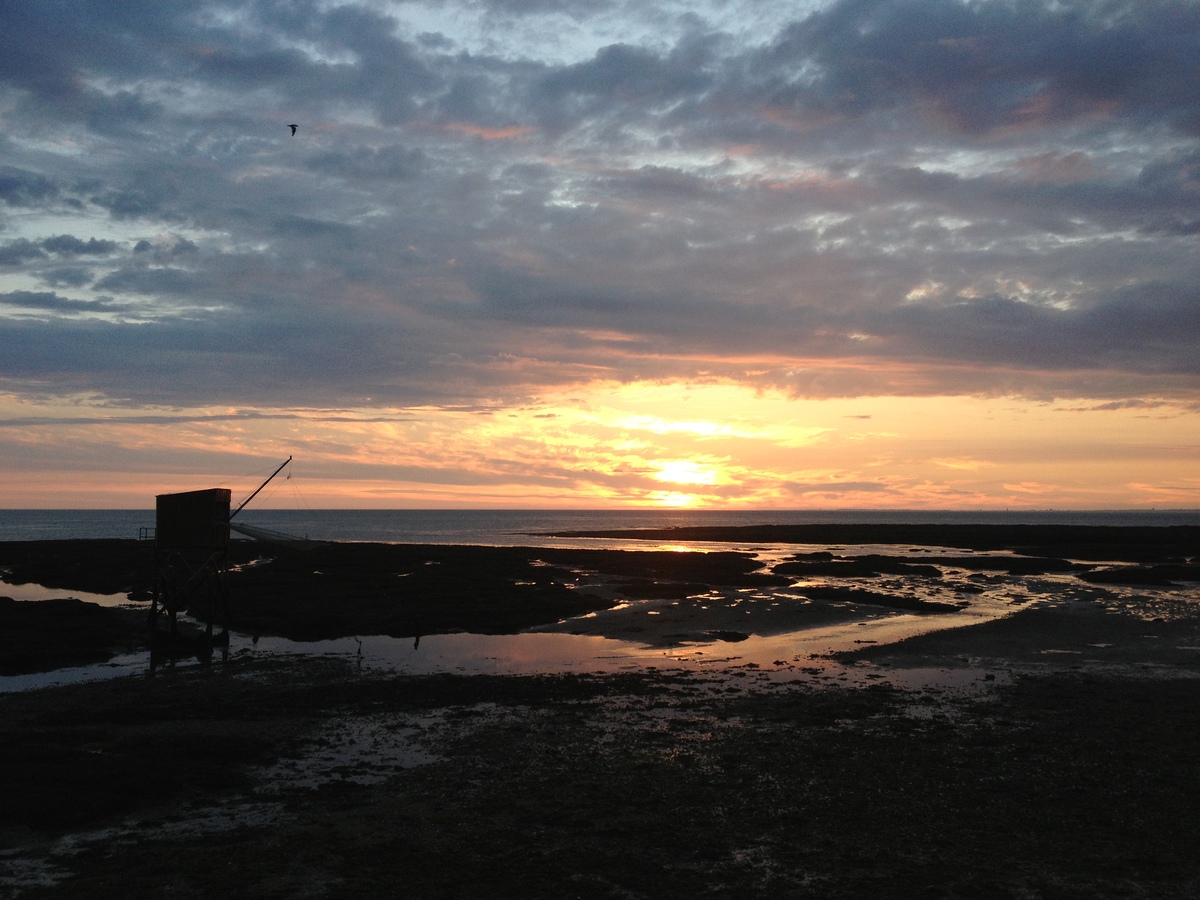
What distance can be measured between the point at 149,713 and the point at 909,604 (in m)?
38.9

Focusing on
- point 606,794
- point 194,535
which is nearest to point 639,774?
point 606,794

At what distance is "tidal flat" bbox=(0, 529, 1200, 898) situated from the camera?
40.4 feet

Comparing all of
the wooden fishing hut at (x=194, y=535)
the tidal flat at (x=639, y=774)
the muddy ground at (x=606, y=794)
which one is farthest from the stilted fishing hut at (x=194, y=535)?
the muddy ground at (x=606, y=794)

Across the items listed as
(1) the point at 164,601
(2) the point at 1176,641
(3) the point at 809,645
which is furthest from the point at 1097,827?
(1) the point at 164,601

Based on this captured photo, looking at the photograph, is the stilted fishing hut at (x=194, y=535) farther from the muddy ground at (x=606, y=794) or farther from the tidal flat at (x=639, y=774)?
the muddy ground at (x=606, y=794)

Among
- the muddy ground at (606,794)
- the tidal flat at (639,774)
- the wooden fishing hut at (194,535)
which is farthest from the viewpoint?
the wooden fishing hut at (194,535)

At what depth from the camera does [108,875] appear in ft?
39.8

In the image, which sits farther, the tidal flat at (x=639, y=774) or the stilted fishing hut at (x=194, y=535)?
the stilted fishing hut at (x=194, y=535)

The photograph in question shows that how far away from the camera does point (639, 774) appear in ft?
55.4

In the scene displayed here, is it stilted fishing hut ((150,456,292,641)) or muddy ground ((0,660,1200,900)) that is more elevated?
stilted fishing hut ((150,456,292,641))

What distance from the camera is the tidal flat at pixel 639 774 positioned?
40.4 ft

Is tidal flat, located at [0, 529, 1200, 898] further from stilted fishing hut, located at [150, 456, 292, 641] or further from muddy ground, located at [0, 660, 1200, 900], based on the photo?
stilted fishing hut, located at [150, 456, 292, 641]

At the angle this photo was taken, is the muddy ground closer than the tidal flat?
Yes

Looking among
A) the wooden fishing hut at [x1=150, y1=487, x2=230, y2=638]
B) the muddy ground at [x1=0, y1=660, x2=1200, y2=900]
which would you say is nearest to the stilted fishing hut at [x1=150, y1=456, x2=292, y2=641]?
the wooden fishing hut at [x1=150, y1=487, x2=230, y2=638]
